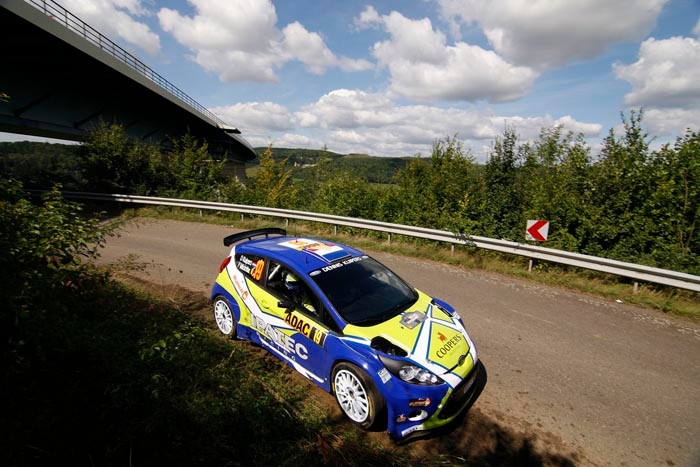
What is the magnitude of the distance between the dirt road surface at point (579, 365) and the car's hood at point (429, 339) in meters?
0.80

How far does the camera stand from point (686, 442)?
3.66m

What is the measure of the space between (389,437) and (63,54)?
18.1 metres

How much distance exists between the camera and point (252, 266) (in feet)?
16.8

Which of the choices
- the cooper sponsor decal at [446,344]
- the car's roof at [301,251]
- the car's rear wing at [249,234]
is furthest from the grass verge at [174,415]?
the car's rear wing at [249,234]

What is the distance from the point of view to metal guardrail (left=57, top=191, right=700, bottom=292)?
6977 mm

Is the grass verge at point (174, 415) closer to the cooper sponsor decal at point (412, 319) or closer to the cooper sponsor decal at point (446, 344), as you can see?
the cooper sponsor decal at point (446, 344)

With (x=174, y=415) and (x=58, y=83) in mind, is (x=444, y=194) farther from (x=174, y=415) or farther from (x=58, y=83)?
(x=58, y=83)

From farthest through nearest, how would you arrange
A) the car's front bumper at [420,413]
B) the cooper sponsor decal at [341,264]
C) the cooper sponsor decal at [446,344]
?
the cooper sponsor decal at [341,264]
the cooper sponsor decal at [446,344]
the car's front bumper at [420,413]

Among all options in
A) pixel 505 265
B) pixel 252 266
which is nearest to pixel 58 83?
pixel 252 266

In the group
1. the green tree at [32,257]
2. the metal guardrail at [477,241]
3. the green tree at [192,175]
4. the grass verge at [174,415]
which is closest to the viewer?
the grass verge at [174,415]

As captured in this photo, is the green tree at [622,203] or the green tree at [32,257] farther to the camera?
the green tree at [622,203]

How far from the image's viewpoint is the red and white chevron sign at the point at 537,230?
8.69m

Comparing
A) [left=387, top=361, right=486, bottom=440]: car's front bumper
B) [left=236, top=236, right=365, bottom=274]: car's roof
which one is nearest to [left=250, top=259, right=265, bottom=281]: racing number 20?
[left=236, top=236, right=365, bottom=274]: car's roof

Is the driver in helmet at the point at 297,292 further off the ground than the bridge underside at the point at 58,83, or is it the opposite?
the bridge underside at the point at 58,83
